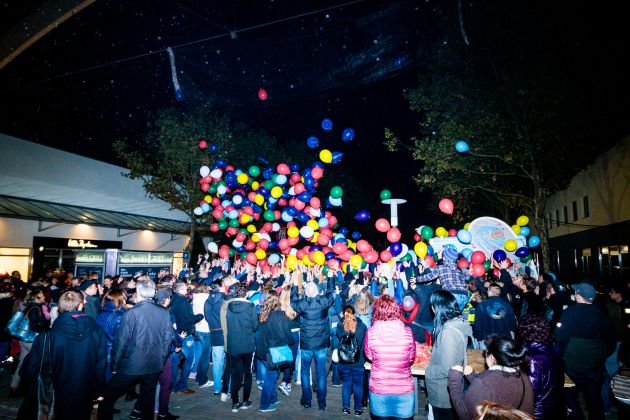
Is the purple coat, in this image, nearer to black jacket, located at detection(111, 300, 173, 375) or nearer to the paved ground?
the paved ground

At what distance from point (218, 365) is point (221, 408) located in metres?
0.86

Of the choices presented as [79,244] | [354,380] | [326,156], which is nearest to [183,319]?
[354,380]

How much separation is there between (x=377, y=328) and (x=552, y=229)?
75.6 feet

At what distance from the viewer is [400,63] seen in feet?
26.4

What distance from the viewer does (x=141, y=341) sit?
14.1ft

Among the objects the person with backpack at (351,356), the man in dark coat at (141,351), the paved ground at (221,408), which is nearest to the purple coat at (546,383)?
the person with backpack at (351,356)

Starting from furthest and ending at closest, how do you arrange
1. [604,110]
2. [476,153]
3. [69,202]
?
[69,202] < [476,153] < [604,110]

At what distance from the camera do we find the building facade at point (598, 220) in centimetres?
1245

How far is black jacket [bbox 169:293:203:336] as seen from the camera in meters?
6.13

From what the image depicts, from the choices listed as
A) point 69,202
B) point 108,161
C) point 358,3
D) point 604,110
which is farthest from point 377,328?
point 108,161

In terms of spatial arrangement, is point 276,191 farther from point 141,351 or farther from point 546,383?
point 546,383

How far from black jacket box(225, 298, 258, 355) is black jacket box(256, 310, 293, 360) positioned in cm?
11

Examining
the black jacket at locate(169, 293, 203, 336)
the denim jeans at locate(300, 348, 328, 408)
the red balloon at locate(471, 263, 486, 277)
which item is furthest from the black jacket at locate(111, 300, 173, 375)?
the red balloon at locate(471, 263, 486, 277)

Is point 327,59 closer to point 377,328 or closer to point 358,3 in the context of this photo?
point 358,3
